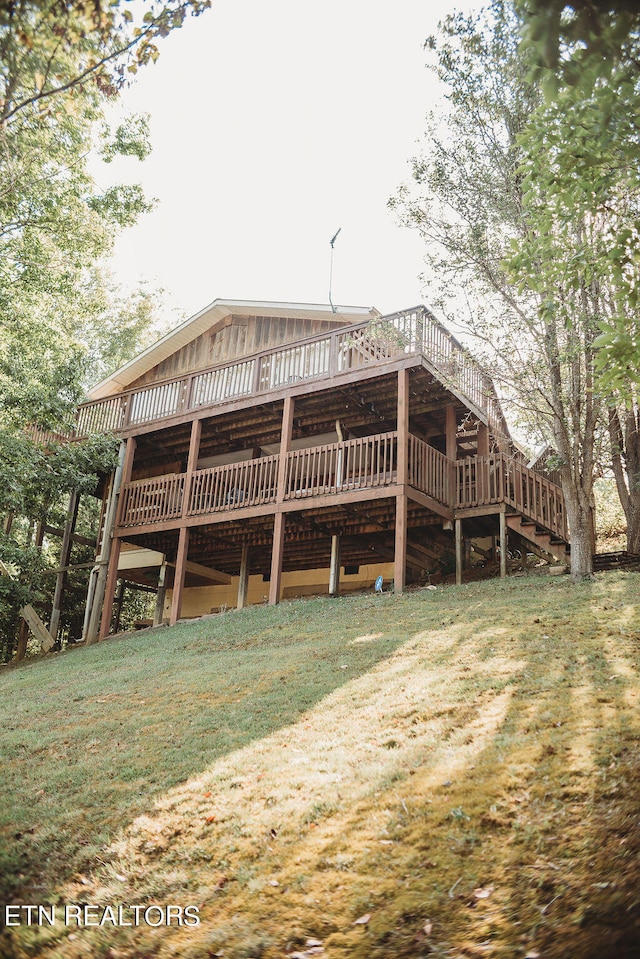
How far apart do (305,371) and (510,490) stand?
557cm

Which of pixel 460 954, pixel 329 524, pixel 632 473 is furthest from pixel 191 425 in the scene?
pixel 460 954

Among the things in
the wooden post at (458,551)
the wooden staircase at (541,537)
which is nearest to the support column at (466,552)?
the wooden post at (458,551)

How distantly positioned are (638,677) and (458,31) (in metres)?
12.4

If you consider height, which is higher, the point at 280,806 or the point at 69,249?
the point at 69,249

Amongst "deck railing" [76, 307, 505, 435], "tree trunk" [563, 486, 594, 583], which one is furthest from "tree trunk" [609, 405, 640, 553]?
"deck railing" [76, 307, 505, 435]

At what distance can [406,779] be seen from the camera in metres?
5.39

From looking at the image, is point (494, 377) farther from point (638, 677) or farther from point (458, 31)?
point (638, 677)

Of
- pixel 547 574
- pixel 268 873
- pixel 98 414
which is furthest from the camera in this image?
pixel 98 414

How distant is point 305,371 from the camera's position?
58.4 ft

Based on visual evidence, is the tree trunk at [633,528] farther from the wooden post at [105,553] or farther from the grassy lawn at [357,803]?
the wooden post at [105,553]

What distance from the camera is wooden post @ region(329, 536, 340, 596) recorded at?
17.2 meters

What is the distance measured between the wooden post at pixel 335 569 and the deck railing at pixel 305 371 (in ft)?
13.2

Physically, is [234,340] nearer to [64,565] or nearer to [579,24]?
[64,565]

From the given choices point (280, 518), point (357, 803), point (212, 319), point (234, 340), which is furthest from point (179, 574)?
point (357, 803)
